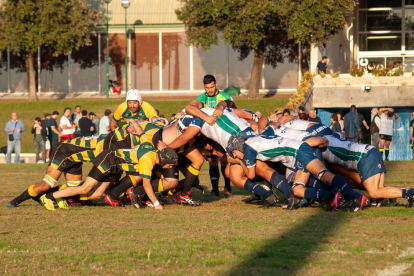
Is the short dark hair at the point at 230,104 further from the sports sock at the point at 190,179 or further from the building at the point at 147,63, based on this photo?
the building at the point at 147,63

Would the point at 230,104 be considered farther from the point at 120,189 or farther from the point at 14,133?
the point at 14,133

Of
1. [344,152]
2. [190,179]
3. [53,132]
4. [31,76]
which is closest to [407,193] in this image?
[344,152]

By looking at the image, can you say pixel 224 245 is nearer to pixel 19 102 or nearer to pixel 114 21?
pixel 19 102

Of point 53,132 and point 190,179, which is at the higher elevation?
point 53,132

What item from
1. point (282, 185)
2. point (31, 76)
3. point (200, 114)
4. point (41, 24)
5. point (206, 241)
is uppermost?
point (41, 24)

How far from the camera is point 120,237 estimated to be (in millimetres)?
6059

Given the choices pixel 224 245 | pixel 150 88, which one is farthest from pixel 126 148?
pixel 150 88

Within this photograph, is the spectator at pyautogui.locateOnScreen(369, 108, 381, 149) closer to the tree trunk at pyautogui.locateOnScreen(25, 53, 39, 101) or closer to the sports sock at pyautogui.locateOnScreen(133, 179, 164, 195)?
the sports sock at pyautogui.locateOnScreen(133, 179, 164, 195)

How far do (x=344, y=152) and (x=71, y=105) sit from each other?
22506 millimetres

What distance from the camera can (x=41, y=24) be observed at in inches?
1126

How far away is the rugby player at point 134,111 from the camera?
910cm

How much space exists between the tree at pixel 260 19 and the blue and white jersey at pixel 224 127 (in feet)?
60.4

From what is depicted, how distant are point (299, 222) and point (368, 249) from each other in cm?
159

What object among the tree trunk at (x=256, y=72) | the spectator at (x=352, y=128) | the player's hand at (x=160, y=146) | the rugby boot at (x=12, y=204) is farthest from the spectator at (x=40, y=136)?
the tree trunk at (x=256, y=72)
